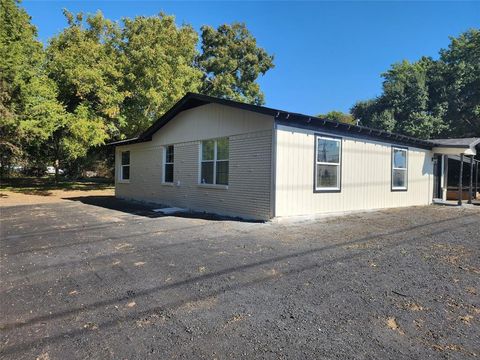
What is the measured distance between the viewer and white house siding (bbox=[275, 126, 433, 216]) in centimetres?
886

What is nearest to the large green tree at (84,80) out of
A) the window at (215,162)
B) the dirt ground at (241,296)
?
the window at (215,162)

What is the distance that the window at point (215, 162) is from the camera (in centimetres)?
1052

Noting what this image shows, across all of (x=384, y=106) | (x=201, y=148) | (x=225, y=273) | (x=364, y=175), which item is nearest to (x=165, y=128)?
(x=201, y=148)

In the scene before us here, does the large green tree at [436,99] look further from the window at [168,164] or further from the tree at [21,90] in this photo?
the tree at [21,90]

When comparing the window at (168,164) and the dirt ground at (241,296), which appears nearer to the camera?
the dirt ground at (241,296)

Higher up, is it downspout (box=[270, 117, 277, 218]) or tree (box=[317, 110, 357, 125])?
tree (box=[317, 110, 357, 125])

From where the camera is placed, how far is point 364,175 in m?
11.1

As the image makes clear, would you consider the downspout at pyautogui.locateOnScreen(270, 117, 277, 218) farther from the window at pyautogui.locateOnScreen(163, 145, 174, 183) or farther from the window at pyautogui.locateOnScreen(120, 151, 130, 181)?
the window at pyautogui.locateOnScreen(120, 151, 130, 181)

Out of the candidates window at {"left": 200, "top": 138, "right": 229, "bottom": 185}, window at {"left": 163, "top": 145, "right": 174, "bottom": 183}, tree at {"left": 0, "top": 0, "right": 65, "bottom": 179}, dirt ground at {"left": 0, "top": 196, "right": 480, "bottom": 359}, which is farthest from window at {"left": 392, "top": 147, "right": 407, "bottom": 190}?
tree at {"left": 0, "top": 0, "right": 65, "bottom": 179}

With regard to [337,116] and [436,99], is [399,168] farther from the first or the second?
[337,116]

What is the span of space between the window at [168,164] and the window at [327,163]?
620 centimetres

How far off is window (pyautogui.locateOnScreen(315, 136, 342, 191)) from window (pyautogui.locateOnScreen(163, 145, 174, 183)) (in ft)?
20.4

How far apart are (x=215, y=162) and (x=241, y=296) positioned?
295 inches

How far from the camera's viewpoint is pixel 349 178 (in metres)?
10.6
